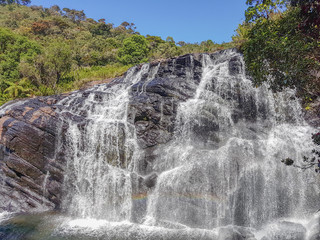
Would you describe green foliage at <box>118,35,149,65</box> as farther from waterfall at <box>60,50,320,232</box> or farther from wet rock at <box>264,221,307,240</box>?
wet rock at <box>264,221,307,240</box>

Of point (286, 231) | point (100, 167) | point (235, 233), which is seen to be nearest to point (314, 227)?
point (286, 231)

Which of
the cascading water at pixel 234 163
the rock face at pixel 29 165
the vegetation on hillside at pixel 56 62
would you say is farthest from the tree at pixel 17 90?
the cascading water at pixel 234 163

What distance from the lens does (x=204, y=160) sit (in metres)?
11.8

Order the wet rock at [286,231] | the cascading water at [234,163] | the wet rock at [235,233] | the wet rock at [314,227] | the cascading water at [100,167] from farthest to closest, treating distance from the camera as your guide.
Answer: the cascading water at [100,167], the cascading water at [234,163], the wet rock at [235,233], the wet rock at [286,231], the wet rock at [314,227]

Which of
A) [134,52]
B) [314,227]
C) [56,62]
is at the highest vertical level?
[134,52]

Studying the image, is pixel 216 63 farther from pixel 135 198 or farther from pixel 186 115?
pixel 135 198

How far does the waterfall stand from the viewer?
416 inches

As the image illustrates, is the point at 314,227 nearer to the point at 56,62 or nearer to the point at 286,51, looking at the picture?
the point at 286,51

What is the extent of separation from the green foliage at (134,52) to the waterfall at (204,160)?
59.3ft

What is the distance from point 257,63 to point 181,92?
755cm

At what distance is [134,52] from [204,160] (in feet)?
82.9

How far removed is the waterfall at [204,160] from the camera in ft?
34.7

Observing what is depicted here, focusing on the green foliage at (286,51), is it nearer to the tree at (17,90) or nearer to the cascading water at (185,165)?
the cascading water at (185,165)

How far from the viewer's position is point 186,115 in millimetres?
13836
